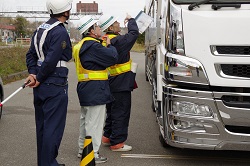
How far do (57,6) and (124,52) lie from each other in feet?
4.72

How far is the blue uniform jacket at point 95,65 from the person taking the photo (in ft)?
15.5

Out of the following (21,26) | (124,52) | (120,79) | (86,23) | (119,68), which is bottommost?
(120,79)

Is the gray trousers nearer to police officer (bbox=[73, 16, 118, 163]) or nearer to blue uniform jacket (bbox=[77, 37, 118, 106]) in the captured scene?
police officer (bbox=[73, 16, 118, 163])

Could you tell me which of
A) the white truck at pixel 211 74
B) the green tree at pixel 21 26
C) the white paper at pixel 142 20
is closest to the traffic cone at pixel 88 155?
the white truck at pixel 211 74

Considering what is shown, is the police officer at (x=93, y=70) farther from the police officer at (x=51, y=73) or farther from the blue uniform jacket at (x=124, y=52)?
the police officer at (x=51, y=73)

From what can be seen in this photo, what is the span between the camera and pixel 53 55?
397 cm

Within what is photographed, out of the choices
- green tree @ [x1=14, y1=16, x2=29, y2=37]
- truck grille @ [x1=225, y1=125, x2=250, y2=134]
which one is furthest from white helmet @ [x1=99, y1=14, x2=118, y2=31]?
green tree @ [x1=14, y1=16, x2=29, y2=37]

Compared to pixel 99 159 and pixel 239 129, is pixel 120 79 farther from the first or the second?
pixel 239 129

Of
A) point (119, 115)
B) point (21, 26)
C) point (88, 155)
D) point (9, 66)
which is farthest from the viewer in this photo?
point (21, 26)

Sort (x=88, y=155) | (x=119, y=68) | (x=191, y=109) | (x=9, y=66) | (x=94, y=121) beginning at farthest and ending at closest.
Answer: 1. (x=9, y=66)
2. (x=119, y=68)
3. (x=94, y=121)
4. (x=191, y=109)
5. (x=88, y=155)

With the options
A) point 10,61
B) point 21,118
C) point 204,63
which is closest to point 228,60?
point 204,63

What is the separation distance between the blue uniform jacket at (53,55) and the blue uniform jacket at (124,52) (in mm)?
1069

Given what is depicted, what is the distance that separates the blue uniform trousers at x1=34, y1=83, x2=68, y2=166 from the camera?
4.13 m

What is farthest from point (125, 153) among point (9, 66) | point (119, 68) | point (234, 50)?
point (9, 66)
